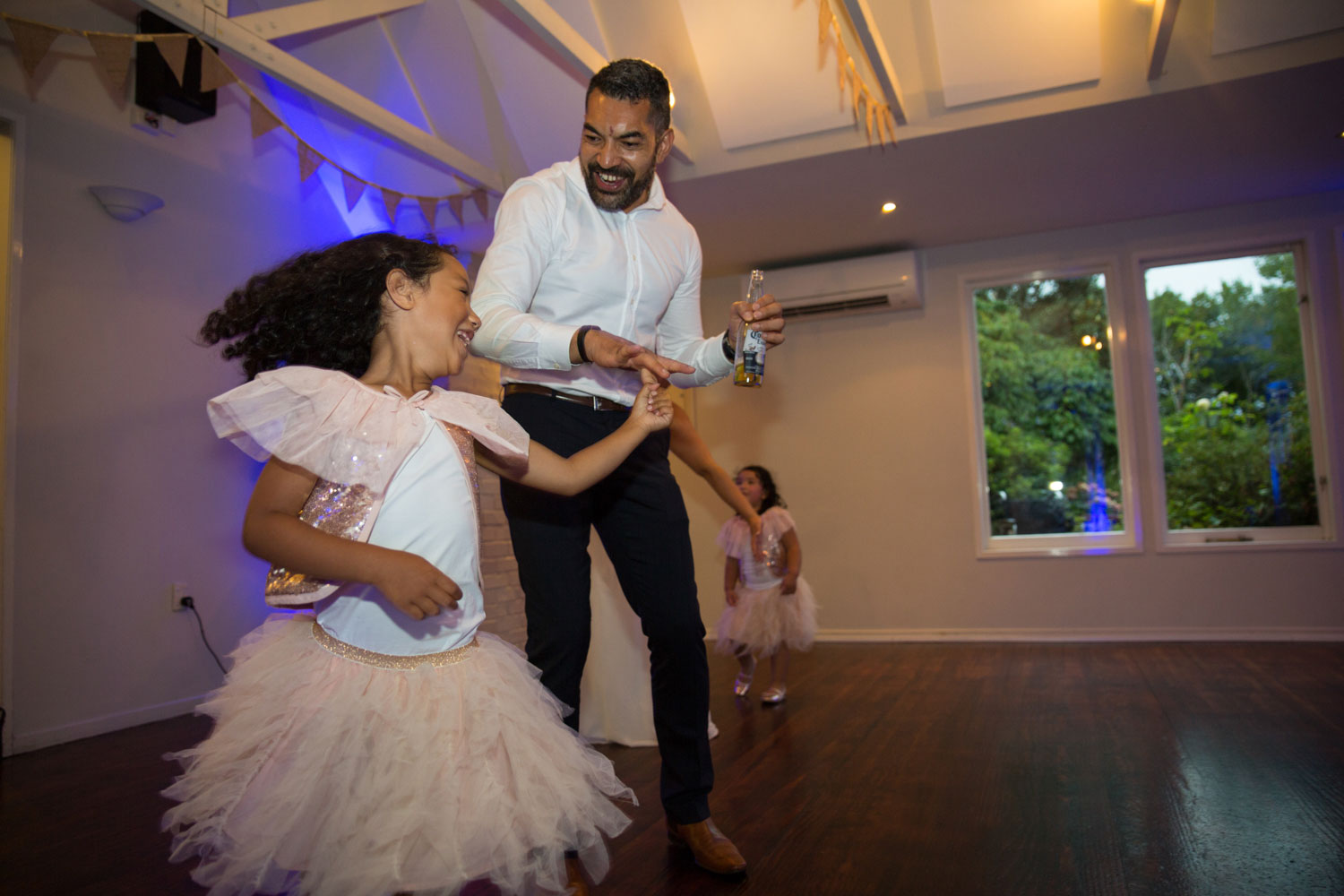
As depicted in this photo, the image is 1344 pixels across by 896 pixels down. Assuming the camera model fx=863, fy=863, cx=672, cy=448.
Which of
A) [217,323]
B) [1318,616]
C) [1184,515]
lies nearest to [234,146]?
[217,323]

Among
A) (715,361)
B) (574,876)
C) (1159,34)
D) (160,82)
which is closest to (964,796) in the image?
(574,876)

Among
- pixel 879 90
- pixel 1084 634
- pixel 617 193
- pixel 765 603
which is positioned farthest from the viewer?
pixel 1084 634

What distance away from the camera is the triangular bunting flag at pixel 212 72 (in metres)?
3.12

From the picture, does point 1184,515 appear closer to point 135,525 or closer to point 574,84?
point 574,84

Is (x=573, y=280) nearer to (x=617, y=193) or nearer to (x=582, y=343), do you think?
(x=617, y=193)

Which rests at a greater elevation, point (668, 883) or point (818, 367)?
point (818, 367)

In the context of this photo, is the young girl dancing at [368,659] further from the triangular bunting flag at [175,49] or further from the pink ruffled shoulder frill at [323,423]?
the triangular bunting flag at [175,49]

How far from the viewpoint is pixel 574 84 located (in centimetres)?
436

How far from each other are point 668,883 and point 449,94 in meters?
4.20

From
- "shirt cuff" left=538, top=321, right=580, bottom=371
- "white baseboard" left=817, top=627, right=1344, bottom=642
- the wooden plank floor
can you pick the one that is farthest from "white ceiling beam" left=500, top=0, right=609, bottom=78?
"white baseboard" left=817, top=627, right=1344, bottom=642

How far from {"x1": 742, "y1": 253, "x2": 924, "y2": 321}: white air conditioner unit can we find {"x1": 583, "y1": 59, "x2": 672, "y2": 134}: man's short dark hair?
3.99m

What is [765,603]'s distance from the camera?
404cm

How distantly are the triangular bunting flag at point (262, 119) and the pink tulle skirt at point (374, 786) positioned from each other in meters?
3.13

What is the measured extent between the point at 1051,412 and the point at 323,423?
5654mm
